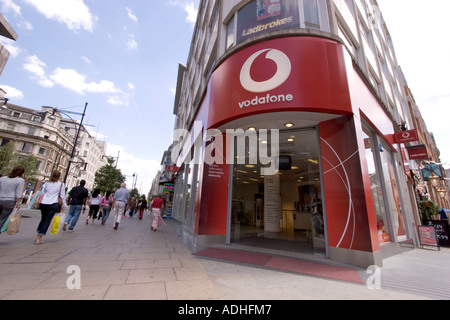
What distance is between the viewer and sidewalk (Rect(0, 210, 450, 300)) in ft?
8.11

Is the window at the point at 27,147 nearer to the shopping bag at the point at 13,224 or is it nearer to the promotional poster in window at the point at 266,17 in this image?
the shopping bag at the point at 13,224

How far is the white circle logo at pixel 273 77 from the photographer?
17.9 feet

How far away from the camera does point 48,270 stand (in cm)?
310

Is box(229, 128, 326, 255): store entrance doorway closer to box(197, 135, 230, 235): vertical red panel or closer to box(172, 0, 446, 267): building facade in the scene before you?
box(172, 0, 446, 267): building facade

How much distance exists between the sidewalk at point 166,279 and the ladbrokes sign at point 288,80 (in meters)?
3.98

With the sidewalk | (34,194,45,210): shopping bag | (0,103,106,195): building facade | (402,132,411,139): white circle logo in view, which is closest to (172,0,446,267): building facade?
(402,132,411,139): white circle logo

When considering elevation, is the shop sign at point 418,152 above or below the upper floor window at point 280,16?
below

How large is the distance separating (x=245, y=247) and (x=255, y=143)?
3781mm

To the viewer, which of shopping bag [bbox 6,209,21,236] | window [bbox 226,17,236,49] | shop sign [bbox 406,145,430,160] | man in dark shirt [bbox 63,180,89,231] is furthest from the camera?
shop sign [bbox 406,145,430,160]

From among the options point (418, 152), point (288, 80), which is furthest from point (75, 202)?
point (418, 152)

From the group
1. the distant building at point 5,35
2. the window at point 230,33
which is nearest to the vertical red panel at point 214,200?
the window at point 230,33

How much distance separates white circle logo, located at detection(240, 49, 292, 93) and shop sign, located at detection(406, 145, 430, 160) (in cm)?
1098

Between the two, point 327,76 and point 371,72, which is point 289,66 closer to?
point 327,76
